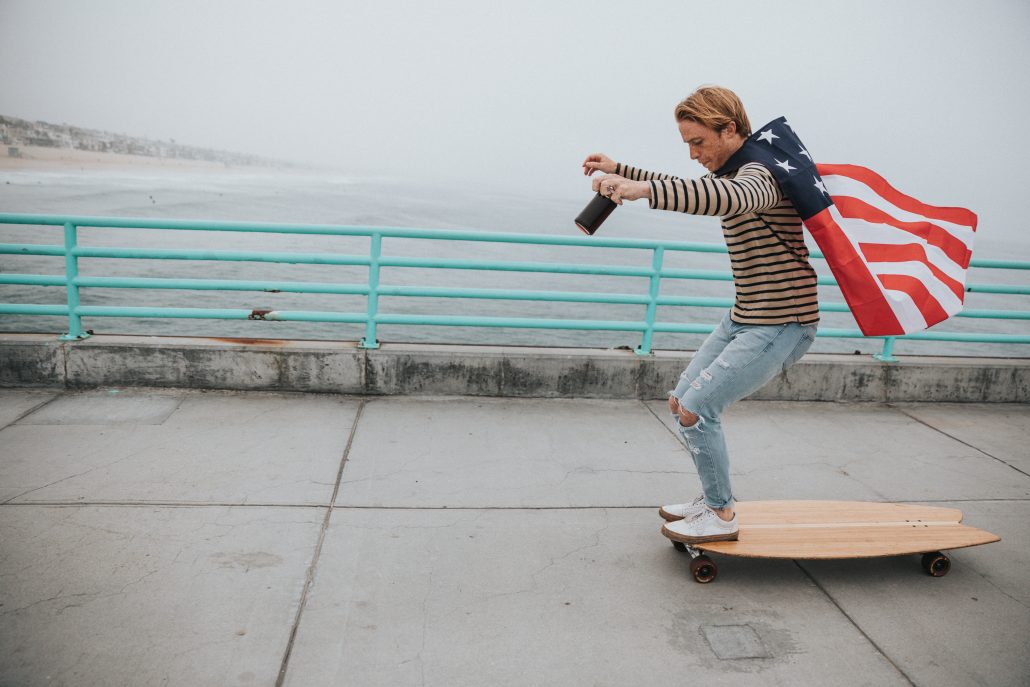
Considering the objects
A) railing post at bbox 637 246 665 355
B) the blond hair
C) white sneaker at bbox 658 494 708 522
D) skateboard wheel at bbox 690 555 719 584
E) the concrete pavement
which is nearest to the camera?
the concrete pavement

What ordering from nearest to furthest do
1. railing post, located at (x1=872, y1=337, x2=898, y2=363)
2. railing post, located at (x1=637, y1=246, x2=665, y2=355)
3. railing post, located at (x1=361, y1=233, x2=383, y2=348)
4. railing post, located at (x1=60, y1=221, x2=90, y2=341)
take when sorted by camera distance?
railing post, located at (x1=60, y1=221, x2=90, y2=341) < railing post, located at (x1=361, y1=233, x2=383, y2=348) < railing post, located at (x1=637, y1=246, x2=665, y2=355) < railing post, located at (x1=872, y1=337, x2=898, y2=363)

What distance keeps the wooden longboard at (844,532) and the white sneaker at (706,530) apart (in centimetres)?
3

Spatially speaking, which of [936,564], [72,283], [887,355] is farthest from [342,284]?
[887,355]

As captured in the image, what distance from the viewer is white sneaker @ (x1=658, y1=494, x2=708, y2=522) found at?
325 centimetres

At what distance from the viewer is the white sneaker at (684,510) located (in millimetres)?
3254

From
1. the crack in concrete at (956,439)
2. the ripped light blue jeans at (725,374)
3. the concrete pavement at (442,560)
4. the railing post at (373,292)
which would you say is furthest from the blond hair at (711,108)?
the crack in concrete at (956,439)

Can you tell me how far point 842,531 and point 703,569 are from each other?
2.67 feet

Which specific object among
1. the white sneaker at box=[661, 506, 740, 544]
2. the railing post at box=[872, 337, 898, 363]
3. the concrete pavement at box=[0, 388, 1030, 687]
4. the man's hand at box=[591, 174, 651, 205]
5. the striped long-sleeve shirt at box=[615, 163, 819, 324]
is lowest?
the concrete pavement at box=[0, 388, 1030, 687]

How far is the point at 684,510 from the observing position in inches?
132

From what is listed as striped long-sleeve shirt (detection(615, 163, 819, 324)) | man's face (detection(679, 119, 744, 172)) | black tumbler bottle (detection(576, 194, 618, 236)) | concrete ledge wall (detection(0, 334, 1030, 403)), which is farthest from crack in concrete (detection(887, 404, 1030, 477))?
black tumbler bottle (detection(576, 194, 618, 236))

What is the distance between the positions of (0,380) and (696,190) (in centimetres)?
543

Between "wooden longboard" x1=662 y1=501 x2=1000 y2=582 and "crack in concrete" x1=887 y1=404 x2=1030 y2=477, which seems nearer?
"wooden longboard" x1=662 y1=501 x2=1000 y2=582

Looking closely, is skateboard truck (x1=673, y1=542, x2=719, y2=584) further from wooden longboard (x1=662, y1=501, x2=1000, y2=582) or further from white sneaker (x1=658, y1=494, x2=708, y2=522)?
white sneaker (x1=658, y1=494, x2=708, y2=522)

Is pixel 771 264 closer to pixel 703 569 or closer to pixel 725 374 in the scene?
pixel 725 374
